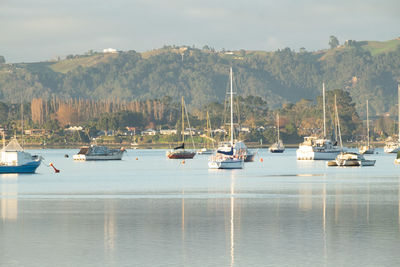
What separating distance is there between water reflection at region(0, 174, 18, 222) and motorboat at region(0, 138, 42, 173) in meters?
8.13

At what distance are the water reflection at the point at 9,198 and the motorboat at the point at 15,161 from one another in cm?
813

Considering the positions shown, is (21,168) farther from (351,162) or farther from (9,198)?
(351,162)

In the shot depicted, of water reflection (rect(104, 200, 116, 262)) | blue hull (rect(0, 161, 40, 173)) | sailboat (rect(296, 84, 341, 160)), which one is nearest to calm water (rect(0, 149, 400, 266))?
water reflection (rect(104, 200, 116, 262))

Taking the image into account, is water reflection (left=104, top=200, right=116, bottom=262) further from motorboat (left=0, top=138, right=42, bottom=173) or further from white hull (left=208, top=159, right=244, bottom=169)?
white hull (left=208, top=159, right=244, bottom=169)

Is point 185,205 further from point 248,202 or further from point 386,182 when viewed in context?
point 386,182

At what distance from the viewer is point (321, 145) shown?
616 ft

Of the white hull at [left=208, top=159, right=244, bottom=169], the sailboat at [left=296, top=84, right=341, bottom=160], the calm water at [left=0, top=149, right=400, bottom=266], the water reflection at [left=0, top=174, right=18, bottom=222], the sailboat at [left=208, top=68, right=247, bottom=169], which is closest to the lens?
the calm water at [left=0, top=149, right=400, bottom=266]

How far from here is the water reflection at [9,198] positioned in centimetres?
5162

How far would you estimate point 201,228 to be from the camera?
43281 mm

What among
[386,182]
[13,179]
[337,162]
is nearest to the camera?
[386,182]

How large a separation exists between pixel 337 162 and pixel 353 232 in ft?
333

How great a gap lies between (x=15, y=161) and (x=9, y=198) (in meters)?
45.8

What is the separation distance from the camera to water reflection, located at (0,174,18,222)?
2032 inches

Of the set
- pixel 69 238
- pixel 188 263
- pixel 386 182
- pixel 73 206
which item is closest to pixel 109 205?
pixel 73 206
